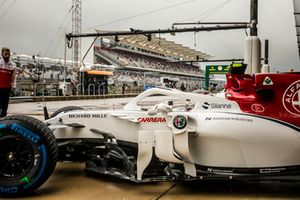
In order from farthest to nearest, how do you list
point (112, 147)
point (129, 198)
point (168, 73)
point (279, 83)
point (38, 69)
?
point (168, 73), point (38, 69), point (112, 147), point (279, 83), point (129, 198)

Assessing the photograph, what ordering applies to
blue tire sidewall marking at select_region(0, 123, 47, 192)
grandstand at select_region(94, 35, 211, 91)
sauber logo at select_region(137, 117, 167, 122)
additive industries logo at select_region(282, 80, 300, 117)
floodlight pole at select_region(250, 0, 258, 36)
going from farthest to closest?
grandstand at select_region(94, 35, 211, 91)
floodlight pole at select_region(250, 0, 258, 36)
sauber logo at select_region(137, 117, 167, 122)
additive industries logo at select_region(282, 80, 300, 117)
blue tire sidewall marking at select_region(0, 123, 47, 192)

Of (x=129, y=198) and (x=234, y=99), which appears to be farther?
(x=234, y=99)

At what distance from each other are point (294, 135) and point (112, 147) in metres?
1.68

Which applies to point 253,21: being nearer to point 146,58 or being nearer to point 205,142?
point 205,142

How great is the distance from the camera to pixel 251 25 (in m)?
14.2

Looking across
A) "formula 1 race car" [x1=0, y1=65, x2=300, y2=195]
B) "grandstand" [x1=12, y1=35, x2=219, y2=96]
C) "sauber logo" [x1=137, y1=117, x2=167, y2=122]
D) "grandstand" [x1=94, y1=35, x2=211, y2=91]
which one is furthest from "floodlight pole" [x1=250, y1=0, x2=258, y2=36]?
"grandstand" [x1=94, y1=35, x2=211, y2=91]

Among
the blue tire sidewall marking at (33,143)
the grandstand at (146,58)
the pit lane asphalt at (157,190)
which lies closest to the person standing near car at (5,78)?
the pit lane asphalt at (157,190)

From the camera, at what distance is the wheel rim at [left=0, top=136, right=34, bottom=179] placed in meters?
3.29

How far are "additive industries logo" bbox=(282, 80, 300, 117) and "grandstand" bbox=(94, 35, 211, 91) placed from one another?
3597 cm

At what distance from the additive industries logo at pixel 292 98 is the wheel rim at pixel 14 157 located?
7.63 feet

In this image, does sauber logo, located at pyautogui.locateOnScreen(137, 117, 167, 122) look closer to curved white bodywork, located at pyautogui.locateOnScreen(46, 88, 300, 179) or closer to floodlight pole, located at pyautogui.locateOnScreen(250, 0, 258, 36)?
curved white bodywork, located at pyautogui.locateOnScreen(46, 88, 300, 179)

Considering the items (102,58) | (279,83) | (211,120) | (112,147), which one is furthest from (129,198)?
(102,58)

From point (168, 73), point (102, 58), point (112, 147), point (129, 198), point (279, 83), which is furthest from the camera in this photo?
point (168, 73)

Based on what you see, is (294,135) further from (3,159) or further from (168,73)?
(168,73)
